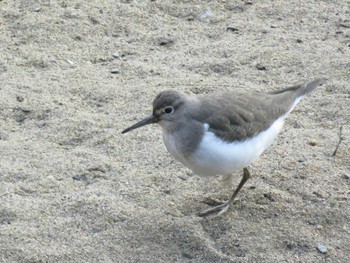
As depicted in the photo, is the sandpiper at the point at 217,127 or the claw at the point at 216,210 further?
the claw at the point at 216,210

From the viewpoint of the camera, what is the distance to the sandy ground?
16.6 ft

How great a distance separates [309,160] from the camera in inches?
233

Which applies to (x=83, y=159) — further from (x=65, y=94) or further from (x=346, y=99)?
(x=346, y=99)

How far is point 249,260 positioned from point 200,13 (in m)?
3.60

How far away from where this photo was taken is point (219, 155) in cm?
498

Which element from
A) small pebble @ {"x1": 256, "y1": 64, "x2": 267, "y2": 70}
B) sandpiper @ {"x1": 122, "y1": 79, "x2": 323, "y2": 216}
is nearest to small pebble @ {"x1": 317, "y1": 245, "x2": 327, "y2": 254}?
sandpiper @ {"x1": 122, "y1": 79, "x2": 323, "y2": 216}

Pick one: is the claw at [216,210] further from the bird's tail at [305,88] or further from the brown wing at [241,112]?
the bird's tail at [305,88]

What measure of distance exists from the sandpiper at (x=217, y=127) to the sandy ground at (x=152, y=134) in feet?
1.26

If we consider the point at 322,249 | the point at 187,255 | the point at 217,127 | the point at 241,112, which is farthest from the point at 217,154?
the point at 322,249

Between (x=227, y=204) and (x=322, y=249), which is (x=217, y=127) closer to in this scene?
(x=227, y=204)

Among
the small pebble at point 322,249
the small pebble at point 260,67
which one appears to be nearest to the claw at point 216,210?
the small pebble at point 322,249

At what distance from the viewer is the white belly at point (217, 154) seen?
498cm

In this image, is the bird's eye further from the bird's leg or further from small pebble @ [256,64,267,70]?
small pebble @ [256,64,267,70]

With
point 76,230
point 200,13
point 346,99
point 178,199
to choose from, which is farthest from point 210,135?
point 200,13
